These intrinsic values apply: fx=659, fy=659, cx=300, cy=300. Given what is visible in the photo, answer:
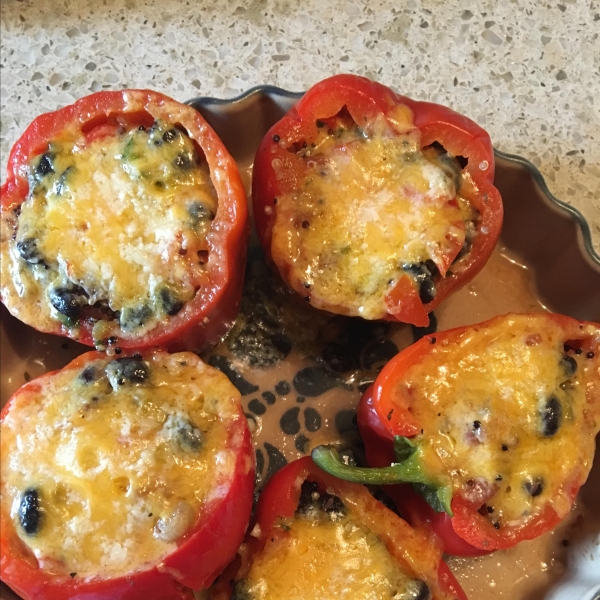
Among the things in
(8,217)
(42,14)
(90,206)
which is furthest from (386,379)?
(42,14)

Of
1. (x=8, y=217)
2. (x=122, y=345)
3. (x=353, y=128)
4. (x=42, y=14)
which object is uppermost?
(x=353, y=128)

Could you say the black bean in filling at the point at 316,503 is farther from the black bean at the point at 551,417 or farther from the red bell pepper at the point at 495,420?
the black bean at the point at 551,417

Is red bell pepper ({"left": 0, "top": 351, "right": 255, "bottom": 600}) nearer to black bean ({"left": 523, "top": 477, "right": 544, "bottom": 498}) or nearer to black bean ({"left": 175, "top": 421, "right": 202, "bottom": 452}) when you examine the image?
black bean ({"left": 175, "top": 421, "right": 202, "bottom": 452})

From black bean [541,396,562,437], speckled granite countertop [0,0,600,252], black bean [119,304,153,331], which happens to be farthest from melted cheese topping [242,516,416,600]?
speckled granite countertop [0,0,600,252]

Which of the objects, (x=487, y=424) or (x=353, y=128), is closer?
(x=487, y=424)

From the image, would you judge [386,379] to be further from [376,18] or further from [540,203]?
[376,18]

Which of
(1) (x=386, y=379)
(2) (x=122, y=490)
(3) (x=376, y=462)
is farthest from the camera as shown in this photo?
(3) (x=376, y=462)

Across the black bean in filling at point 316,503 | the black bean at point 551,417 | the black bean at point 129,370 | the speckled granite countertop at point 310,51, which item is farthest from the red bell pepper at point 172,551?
the speckled granite countertop at point 310,51
